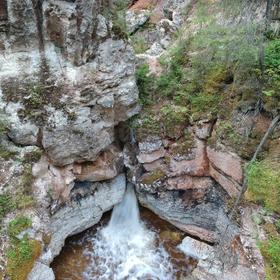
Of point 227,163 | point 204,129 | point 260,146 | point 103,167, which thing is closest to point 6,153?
point 103,167

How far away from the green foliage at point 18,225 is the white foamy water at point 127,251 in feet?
7.84

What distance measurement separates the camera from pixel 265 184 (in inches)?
311

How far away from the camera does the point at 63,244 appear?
30.8 feet

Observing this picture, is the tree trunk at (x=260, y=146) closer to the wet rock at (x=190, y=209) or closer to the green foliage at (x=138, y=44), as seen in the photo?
the wet rock at (x=190, y=209)

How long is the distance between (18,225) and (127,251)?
3465 millimetres

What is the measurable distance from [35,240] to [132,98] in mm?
4443

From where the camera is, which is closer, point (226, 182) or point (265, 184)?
point (265, 184)

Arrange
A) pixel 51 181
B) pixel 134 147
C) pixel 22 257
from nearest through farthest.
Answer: pixel 22 257 < pixel 51 181 < pixel 134 147

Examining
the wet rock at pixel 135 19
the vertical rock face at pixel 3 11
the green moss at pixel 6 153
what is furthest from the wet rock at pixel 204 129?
the wet rock at pixel 135 19

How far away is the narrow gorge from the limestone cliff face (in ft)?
0.09

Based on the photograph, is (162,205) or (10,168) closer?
(10,168)

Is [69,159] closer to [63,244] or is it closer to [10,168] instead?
[10,168]

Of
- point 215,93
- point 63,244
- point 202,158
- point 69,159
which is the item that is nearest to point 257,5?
point 215,93

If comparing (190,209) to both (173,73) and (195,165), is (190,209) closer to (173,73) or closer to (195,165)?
(195,165)
